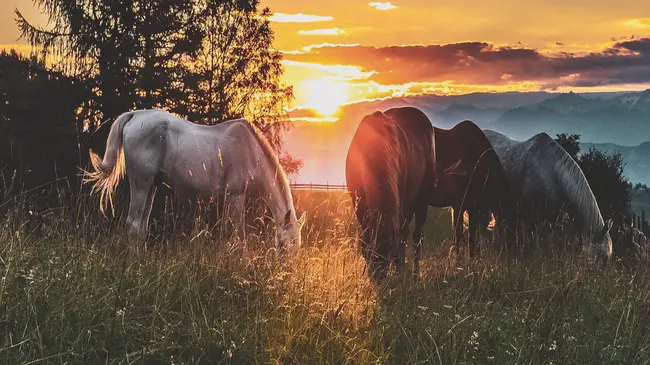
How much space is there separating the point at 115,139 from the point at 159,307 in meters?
5.75

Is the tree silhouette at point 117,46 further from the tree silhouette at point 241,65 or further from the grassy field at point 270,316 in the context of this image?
the grassy field at point 270,316

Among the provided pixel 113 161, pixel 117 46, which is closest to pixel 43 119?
pixel 117 46

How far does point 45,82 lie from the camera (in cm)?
1984

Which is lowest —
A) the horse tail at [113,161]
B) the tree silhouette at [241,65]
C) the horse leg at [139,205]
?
the horse leg at [139,205]

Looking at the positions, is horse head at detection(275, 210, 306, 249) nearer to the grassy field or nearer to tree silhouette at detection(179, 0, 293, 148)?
the grassy field

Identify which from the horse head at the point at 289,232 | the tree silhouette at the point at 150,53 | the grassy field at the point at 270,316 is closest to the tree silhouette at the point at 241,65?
the tree silhouette at the point at 150,53

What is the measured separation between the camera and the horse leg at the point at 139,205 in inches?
360

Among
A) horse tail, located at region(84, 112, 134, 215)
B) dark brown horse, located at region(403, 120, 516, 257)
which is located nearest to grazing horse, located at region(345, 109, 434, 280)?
dark brown horse, located at region(403, 120, 516, 257)

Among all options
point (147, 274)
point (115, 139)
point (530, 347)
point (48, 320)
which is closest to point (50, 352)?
point (48, 320)

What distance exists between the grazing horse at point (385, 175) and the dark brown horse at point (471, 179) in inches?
53.2

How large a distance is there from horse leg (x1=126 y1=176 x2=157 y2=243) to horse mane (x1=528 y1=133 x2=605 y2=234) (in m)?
6.63

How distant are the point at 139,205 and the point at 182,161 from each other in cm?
92

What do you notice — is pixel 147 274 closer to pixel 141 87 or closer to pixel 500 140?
pixel 500 140

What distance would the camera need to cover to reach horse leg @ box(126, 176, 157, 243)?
9.16m
